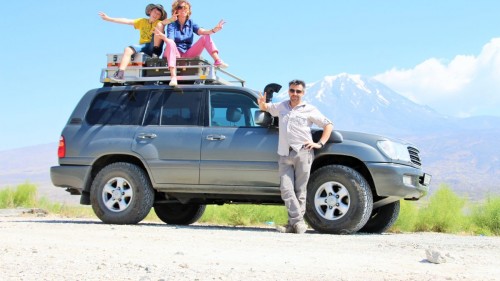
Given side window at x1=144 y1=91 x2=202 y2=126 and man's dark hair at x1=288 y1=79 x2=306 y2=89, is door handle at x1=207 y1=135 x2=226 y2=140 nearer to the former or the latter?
side window at x1=144 y1=91 x2=202 y2=126

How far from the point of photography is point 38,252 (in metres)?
6.54

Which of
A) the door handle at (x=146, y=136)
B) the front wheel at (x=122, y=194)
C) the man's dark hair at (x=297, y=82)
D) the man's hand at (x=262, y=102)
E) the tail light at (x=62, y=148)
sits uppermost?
the man's dark hair at (x=297, y=82)

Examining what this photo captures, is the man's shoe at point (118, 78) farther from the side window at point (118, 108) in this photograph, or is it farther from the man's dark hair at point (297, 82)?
the man's dark hair at point (297, 82)

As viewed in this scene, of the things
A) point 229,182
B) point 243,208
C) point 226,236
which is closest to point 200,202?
point 229,182

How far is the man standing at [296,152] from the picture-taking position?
9.00 m

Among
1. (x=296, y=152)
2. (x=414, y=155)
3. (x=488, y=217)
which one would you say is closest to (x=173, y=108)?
(x=296, y=152)

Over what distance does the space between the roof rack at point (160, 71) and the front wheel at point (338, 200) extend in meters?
2.05

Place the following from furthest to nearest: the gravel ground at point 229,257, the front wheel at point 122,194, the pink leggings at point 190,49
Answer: the pink leggings at point 190,49, the front wheel at point 122,194, the gravel ground at point 229,257

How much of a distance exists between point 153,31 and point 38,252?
4786 mm

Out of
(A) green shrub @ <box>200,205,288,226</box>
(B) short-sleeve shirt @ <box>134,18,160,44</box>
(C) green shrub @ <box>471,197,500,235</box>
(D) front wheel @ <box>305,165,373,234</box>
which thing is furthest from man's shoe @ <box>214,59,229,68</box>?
(C) green shrub @ <box>471,197,500,235</box>

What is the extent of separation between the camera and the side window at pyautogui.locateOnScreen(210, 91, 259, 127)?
32.1 feet

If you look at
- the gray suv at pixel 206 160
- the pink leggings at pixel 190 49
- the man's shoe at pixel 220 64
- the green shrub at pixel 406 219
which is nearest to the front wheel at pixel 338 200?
the gray suv at pixel 206 160

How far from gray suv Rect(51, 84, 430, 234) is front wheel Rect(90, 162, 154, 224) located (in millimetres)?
13

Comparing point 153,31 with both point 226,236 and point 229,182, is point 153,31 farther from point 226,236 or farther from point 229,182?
point 226,236
